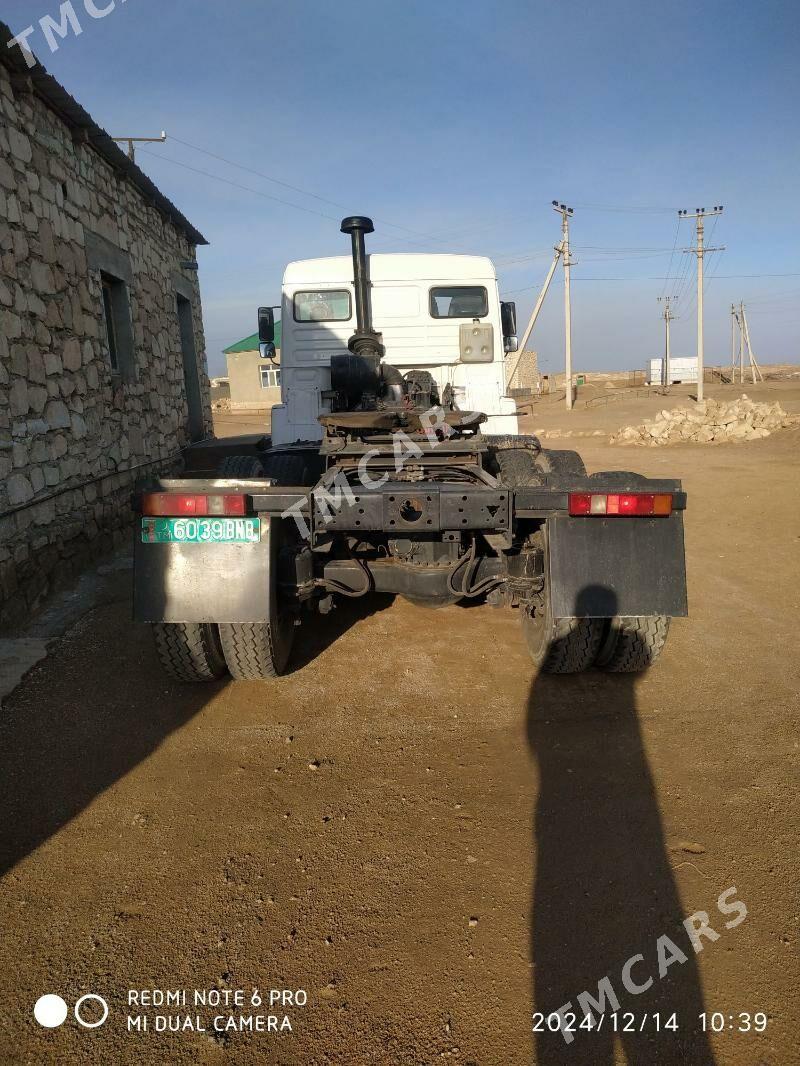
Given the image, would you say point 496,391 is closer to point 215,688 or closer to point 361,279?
point 361,279

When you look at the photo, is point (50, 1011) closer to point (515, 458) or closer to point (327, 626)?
point (327, 626)

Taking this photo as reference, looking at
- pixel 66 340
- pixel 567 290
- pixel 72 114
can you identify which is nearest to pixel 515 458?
pixel 66 340

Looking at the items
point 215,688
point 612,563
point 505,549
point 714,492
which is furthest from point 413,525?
point 714,492

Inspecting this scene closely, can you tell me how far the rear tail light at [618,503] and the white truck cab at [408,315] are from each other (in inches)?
116

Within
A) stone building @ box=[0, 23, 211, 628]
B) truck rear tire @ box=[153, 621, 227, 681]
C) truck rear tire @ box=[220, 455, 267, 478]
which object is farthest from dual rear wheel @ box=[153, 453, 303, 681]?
stone building @ box=[0, 23, 211, 628]

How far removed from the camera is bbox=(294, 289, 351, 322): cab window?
5824 millimetres

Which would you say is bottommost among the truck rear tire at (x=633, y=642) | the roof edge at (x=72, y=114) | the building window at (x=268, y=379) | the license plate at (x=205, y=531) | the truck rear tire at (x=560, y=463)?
the truck rear tire at (x=633, y=642)

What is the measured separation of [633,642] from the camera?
342cm

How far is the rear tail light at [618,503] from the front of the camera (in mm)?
2982

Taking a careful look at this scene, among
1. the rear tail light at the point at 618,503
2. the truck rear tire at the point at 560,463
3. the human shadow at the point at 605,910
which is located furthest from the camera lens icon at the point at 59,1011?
the truck rear tire at the point at 560,463

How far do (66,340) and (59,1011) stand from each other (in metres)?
5.28

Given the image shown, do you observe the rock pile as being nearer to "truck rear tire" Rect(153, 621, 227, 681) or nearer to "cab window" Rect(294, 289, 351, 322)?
"cab window" Rect(294, 289, 351, 322)

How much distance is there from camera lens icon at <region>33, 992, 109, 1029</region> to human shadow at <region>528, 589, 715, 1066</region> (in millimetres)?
1171

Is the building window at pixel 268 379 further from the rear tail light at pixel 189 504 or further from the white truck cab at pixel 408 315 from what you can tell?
the rear tail light at pixel 189 504
